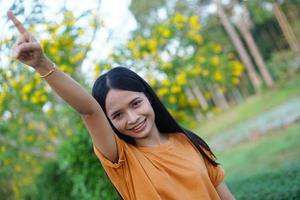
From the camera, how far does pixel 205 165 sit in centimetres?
217

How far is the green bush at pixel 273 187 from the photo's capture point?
3.94m

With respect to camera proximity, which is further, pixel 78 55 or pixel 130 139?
pixel 78 55

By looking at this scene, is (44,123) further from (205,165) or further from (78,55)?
(205,165)

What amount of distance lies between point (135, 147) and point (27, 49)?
75cm

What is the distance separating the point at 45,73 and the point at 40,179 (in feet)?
13.2

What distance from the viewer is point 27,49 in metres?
1.41

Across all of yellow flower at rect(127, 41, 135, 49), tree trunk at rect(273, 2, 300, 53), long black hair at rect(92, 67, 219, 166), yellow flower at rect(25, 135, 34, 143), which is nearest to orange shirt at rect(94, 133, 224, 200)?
long black hair at rect(92, 67, 219, 166)

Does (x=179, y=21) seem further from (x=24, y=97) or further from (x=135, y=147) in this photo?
(x=135, y=147)

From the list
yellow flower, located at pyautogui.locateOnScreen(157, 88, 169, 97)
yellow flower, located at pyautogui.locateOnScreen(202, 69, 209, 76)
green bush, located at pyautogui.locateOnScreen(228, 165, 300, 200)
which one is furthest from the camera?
yellow flower, located at pyautogui.locateOnScreen(202, 69, 209, 76)

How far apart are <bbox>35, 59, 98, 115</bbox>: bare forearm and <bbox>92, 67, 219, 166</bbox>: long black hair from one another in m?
0.29

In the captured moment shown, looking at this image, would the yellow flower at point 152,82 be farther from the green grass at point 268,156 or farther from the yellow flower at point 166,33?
the green grass at point 268,156

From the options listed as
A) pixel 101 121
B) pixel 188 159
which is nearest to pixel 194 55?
pixel 188 159

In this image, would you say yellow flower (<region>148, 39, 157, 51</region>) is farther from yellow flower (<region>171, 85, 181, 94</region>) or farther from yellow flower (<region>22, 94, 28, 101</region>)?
yellow flower (<region>22, 94, 28, 101</region>)

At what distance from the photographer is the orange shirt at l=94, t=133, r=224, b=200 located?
1815 millimetres
